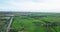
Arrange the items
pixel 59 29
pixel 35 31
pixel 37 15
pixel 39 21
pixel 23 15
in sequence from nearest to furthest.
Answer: pixel 35 31 → pixel 59 29 → pixel 39 21 → pixel 23 15 → pixel 37 15

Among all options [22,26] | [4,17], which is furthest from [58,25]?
[4,17]

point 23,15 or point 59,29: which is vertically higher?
point 23,15

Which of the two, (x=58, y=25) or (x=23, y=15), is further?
(x=23, y=15)

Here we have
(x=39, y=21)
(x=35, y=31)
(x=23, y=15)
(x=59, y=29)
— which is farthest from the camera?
(x=23, y=15)

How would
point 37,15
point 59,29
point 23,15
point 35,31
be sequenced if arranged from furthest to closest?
point 37,15
point 23,15
point 59,29
point 35,31

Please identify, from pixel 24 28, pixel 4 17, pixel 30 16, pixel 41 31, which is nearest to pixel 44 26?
pixel 41 31

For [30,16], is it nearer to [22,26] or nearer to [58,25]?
[22,26]

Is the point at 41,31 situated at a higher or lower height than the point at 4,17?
lower

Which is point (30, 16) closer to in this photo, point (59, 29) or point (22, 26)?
point (22, 26)

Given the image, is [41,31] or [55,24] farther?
[55,24]
